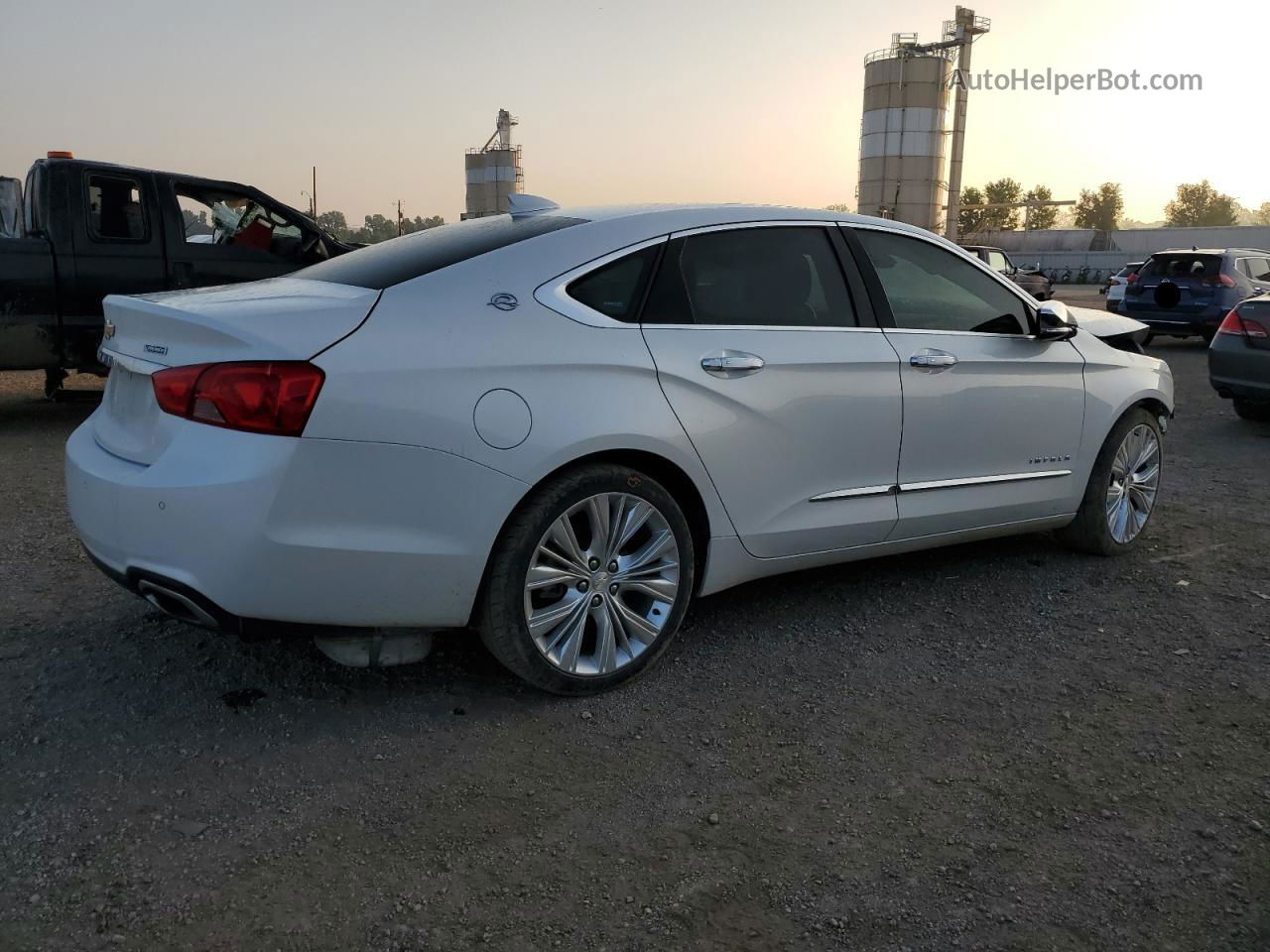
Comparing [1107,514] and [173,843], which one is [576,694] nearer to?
[173,843]

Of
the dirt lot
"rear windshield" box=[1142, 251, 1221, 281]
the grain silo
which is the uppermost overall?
the grain silo

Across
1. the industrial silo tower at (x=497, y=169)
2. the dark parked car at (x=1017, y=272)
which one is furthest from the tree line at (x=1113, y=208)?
the dark parked car at (x=1017, y=272)

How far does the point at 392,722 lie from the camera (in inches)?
134

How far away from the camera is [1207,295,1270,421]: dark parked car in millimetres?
9281

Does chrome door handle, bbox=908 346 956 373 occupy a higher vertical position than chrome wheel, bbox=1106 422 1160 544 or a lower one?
higher

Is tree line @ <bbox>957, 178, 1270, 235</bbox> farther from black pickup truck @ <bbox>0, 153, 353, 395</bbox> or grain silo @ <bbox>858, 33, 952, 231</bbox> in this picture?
black pickup truck @ <bbox>0, 153, 353, 395</bbox>

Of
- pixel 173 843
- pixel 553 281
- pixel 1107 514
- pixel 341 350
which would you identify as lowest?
pixel 173 843

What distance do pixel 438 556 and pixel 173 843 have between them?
1000 mm

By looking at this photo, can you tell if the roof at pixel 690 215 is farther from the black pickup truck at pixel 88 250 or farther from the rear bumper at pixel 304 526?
the black pickup truck at pixel 88 250

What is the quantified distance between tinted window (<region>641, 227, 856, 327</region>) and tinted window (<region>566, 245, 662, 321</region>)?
0.05 metres

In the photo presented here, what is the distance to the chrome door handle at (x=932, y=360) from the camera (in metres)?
4.29

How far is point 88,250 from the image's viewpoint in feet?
26.5

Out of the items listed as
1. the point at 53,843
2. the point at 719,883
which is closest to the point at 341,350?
the point at 53,843

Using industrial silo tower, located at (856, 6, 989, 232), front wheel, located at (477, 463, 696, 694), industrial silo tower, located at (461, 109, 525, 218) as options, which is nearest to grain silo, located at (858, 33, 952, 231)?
industrial silo tower, located at (856, 6, 989, 232)
